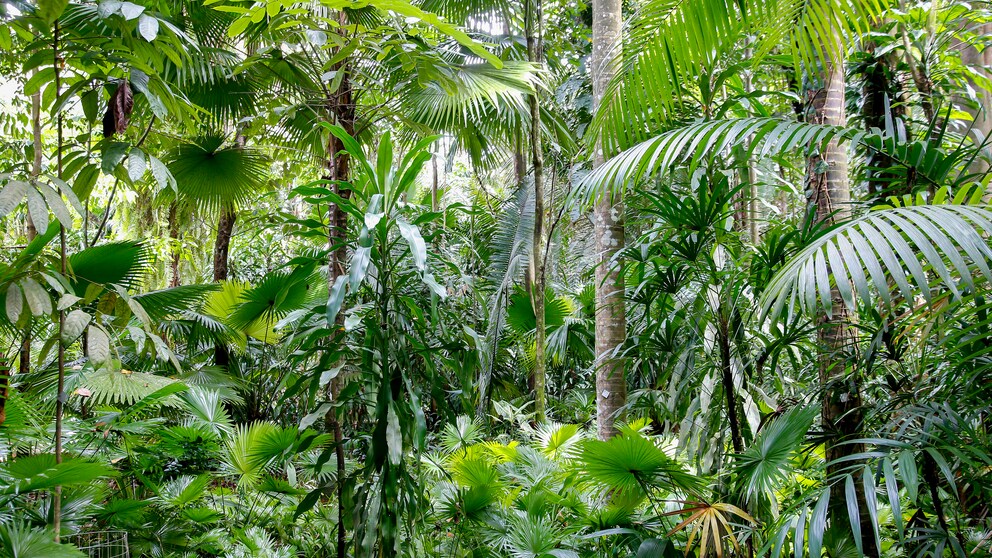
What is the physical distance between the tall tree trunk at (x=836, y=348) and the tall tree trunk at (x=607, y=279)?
895 mm

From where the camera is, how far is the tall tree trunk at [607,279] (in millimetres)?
3121

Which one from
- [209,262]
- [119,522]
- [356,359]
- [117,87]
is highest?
[209,262]

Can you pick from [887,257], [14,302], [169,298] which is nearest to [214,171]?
[169,298]

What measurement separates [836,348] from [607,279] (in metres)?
1.24

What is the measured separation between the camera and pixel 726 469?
230cm

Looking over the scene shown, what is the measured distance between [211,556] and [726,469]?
237 cm

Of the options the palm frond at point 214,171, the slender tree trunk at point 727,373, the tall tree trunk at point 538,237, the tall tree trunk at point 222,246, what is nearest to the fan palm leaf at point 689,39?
the slender tree trunk at point 727,373

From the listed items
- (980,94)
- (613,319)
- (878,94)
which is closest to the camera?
(878,94)

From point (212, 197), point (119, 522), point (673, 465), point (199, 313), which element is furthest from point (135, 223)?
point (673, 465)

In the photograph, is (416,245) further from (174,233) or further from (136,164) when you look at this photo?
(174,233)

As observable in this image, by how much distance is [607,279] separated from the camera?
3.24 m

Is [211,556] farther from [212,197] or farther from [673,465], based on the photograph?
[212,197]

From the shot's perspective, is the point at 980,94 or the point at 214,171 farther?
the point at 214,171

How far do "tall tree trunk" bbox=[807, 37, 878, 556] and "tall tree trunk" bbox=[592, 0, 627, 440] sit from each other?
895 millimetres
